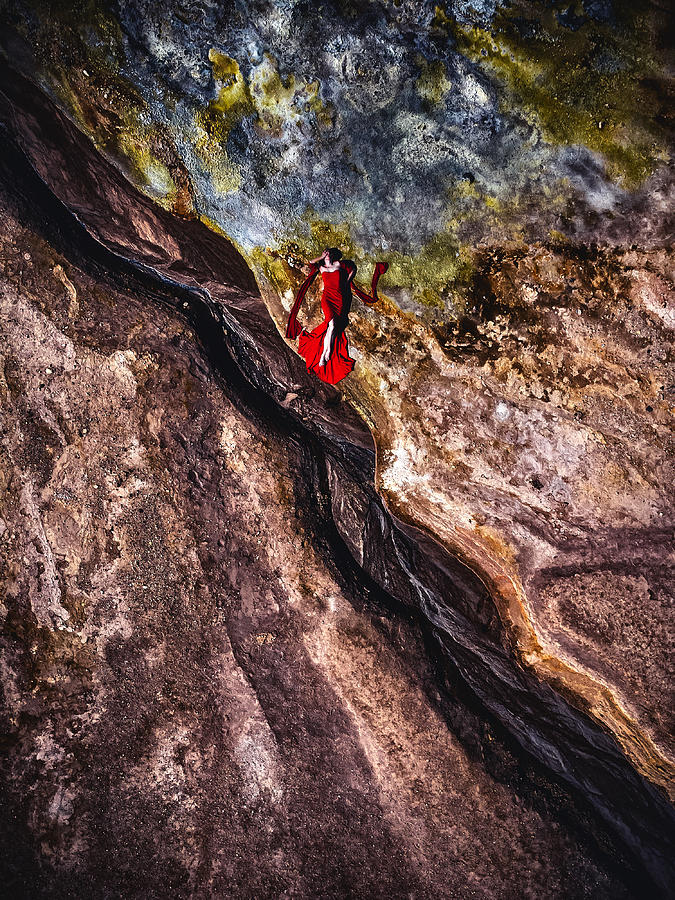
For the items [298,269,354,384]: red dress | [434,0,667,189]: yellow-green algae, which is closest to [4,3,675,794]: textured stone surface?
[434,0,667,189]: yellow-green algae

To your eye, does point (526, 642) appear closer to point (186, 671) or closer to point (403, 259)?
point (186, 671)

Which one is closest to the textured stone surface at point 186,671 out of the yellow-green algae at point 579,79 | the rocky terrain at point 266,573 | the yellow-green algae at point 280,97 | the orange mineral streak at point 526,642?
the rocky terrain at point 266,573

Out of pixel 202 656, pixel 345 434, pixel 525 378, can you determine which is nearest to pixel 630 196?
pixel 525 378

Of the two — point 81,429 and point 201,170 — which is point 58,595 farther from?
point 201,170

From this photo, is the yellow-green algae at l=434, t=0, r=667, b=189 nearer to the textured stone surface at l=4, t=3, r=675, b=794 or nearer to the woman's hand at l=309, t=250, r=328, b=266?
the textured stone surface at l=4, t=3, r=675, b=794

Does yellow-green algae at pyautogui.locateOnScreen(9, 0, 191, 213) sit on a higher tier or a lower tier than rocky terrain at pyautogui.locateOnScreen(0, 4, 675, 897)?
higher

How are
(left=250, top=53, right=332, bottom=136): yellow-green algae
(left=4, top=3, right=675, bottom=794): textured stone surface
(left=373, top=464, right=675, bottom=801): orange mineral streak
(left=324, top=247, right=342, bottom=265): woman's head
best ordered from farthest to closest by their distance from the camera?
1. (left=373, top=464, right=675, bottom=801): orange mineral streak
2. (left=324, top=247, right=342, bottom=265): woman's head
3. (left=250, top=53, right=332, bottom=136): yellow-green algae
4. (left=4, top=3, right=675, bottom=794): textured stone surface
